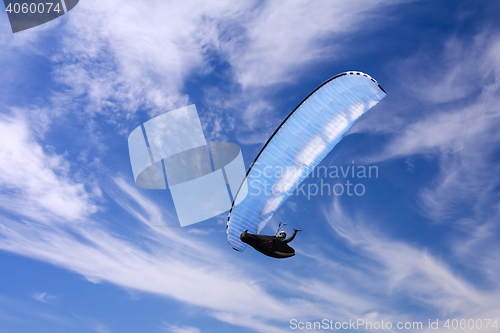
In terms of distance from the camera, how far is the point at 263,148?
22.9m

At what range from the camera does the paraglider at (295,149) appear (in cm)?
2264

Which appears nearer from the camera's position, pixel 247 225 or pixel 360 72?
pixel 360 72

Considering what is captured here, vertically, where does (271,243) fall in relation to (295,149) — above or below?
below

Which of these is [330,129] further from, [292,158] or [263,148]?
[263,148]

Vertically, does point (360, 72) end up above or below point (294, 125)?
above

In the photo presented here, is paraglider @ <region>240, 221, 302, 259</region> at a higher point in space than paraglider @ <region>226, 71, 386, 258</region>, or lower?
lower

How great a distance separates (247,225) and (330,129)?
32.3ft

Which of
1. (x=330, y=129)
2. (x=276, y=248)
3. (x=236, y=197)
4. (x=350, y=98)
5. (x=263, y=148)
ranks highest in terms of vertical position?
(x=350, y=98)

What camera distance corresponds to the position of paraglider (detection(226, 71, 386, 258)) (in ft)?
74.3

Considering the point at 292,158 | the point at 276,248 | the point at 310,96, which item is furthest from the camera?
the point at 276,248

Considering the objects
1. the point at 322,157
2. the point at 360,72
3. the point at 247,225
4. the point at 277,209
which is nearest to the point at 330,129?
the point at 322,157

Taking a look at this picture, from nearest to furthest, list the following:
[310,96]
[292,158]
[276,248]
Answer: [310,96]
[292,158]
[276,248]

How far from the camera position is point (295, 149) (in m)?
23.4

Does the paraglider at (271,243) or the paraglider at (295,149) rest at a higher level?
the paraglider at (295,149)
